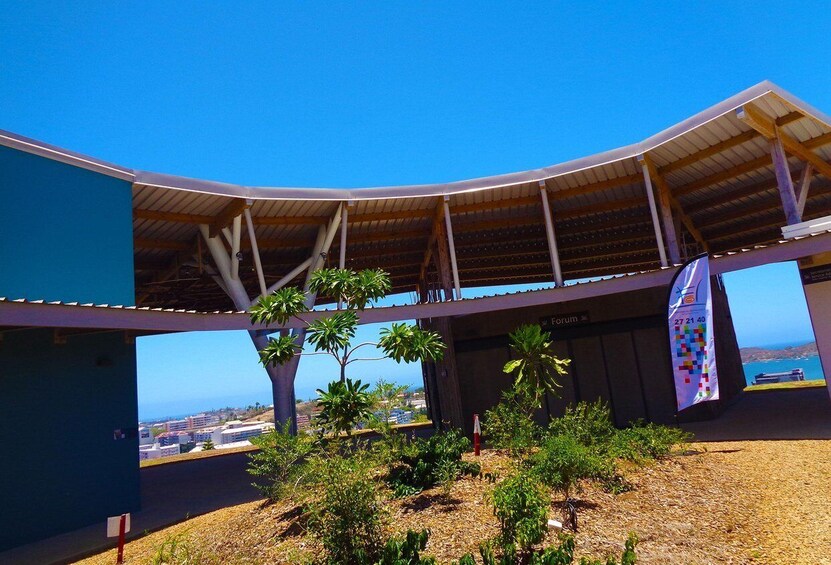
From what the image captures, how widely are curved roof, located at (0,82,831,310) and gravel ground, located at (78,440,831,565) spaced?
9302 millimetres

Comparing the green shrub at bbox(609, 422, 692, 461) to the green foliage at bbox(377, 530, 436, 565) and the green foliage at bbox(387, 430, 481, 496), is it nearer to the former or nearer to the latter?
the green foliage at bbox(387, 430, 481, 496)

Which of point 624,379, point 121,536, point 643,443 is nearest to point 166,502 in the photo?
point 121,536

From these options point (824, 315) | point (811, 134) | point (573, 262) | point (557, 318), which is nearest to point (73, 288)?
point (557, 318)

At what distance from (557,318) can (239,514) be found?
521 inches

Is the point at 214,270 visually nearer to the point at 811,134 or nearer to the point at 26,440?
the point at 26,440

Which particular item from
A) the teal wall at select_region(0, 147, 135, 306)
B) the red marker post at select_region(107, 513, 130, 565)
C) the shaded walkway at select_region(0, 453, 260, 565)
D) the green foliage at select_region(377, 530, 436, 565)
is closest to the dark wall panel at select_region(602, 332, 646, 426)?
the shaded walkway at select_region(0, 453, 260, 565)

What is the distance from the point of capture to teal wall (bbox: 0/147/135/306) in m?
11.9

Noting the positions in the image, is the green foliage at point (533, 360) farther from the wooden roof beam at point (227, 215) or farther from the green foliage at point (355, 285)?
the wooden roof beam at point (227, 215)

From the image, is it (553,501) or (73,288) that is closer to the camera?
(553,501)

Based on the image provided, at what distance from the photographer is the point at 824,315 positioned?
13.6m

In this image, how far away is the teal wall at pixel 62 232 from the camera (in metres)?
11.9

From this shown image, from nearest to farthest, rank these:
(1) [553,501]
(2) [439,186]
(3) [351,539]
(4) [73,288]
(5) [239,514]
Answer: (3) [351,539] → (1) [553,501] → (5) [239,514] → (4) [73,288] → (2) [439,186]

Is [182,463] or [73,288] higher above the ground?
[73,288]

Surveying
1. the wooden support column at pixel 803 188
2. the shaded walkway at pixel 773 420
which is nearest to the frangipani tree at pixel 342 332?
the shaded walkway at pixel 773 420
